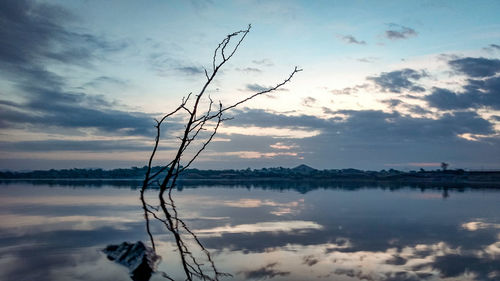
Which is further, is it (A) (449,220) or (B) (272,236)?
(A) (449,220)

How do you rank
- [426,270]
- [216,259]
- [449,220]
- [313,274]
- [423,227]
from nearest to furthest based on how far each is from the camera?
1. [313,274]
2. [426,270]
3. [216,259]
4. [423,227]
5. [449,220]

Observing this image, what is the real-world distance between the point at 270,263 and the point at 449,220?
15.6m

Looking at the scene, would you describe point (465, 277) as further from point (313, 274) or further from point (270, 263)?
point (270, 263)

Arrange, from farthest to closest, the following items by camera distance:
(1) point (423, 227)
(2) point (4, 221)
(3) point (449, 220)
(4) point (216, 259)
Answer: (3) point (449, 220), (2) point (4, 221), (1) point (423, 227), (4) point (216, 259)

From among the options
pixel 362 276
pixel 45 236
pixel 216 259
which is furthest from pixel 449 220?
pixel 45 236

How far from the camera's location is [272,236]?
1551cm

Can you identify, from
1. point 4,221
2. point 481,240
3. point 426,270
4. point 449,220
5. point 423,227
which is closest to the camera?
point 426,270

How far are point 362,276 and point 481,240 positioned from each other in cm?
874

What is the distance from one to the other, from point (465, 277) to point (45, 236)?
1560cm

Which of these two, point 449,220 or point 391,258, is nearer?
point 391,258

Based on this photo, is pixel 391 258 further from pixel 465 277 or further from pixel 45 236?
pixel 45 236

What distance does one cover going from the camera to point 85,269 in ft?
32.9

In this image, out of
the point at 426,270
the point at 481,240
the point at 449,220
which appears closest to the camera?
the point at 426,270

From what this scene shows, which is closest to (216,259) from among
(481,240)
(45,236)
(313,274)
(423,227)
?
(313,274)
